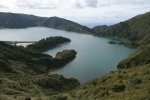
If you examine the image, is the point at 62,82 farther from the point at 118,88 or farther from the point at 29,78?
the point at 118,88

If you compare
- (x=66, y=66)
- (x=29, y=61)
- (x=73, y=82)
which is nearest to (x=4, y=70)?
(x=73, y=82)

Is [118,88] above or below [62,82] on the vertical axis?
above

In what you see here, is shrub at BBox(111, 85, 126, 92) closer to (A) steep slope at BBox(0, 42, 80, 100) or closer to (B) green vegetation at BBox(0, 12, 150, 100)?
(B) green vegetation at BBox(0, 12, 150, 100)

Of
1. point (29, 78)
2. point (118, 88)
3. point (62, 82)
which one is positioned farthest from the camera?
point (62, 82)

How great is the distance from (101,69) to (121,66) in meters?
9.89

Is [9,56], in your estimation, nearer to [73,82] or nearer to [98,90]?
[73,82]

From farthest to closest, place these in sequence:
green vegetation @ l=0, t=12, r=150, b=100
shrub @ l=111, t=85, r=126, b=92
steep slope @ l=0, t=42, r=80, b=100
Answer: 1. steep slope @ l=0, t=42, r=80, b=100
2. shrub @ l=111, t=85, r=126, b=92
3. green vegetation @ l=0, t=12, r=150, b=100

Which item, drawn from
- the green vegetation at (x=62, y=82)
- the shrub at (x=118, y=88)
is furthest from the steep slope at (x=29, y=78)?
the shrub at (x=118, y=88)

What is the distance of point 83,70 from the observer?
134 metres

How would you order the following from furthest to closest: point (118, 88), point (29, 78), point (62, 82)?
point (62, 82)
point (29, 78)
point (118, 88)

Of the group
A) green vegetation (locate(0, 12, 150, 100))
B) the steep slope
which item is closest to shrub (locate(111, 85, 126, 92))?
green vegetation (locate(0, 12, 150, 100))

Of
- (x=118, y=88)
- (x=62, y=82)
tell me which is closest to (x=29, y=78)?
(x=62, y=82)

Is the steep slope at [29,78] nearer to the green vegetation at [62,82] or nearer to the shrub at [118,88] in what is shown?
the green vegetation at [62,82]

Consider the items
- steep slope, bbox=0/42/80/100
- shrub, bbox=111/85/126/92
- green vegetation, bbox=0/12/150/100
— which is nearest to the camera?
green vegetation, bbox=0/12/150/100
